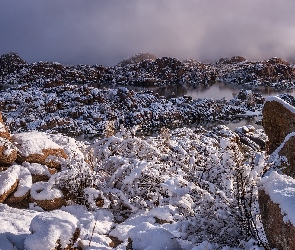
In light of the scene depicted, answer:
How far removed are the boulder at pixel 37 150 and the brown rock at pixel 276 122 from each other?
8.43m

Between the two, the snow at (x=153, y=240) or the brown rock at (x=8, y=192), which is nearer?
the snow at (x=153, y=240)

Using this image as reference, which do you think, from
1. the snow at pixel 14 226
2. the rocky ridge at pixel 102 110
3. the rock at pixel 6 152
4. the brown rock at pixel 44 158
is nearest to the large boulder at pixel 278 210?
the snow at pixel 14 226

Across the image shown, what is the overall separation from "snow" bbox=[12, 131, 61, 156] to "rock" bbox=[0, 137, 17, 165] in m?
0.41

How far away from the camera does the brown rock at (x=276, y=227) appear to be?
3851 mm

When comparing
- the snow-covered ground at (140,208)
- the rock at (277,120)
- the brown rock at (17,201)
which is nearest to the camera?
the snow-covered ground at (140,208)

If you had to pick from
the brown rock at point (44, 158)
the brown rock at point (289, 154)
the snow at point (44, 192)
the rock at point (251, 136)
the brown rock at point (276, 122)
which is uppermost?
the rock at point (251, 136)

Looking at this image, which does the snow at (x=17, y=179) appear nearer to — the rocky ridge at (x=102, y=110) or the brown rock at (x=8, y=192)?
the brown rock at (x=8, y=192)

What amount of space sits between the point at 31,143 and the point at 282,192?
7012 mm

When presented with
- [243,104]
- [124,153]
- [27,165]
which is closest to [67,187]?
[27,165]

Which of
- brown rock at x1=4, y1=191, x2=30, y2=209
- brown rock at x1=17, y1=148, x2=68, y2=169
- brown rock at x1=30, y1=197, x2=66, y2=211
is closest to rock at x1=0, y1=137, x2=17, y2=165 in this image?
brown rock at x1=17, y1=148, x2=68, y2=169

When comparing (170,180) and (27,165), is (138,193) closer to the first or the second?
(170,180)

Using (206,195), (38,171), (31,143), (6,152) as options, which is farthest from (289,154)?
(6,152)

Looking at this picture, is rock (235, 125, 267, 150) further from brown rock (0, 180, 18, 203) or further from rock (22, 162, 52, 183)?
brown rock (0, 180, 18, 203)

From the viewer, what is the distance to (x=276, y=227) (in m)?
4.14
